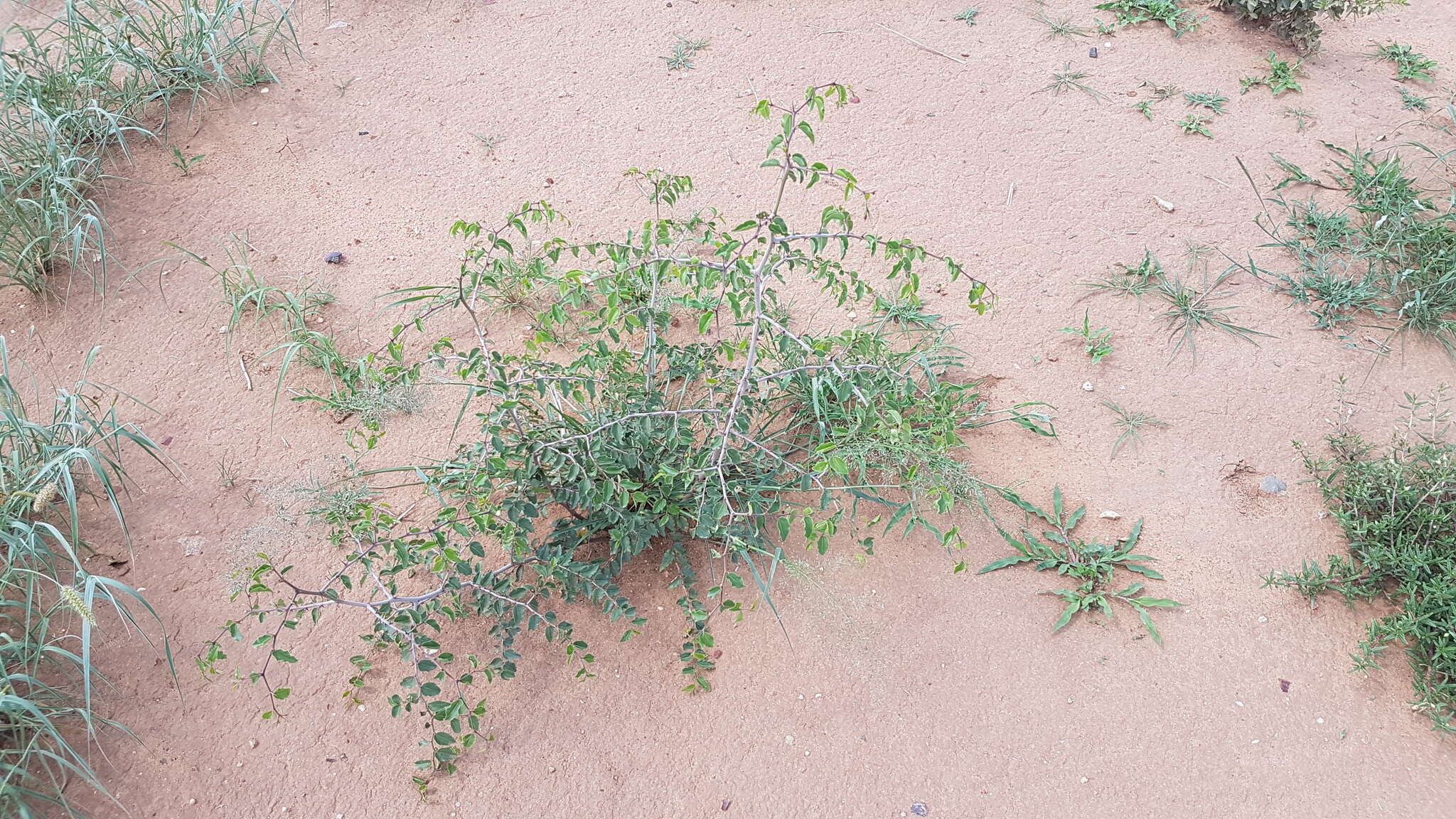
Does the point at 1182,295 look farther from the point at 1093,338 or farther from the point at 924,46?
the point at 924,46

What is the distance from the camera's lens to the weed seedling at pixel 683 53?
4.02 m

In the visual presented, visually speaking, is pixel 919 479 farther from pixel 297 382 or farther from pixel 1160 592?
pixel 297 382

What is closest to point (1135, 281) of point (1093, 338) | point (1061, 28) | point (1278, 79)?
point (1093, 338)

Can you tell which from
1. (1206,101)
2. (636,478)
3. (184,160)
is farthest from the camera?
(1206,101)

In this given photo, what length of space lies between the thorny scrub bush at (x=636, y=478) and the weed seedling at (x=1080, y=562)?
17 cm

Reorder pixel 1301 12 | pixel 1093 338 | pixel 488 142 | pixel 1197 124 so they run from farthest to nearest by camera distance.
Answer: pixel 1301 12 < pixel 1197 124 < pixel 488 142 < pixel 1093 338

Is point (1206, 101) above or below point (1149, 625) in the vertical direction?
above

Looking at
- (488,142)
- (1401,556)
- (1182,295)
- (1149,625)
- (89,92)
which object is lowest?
(1149,625)

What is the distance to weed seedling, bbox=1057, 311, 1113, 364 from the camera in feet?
9.67

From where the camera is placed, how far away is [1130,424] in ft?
9.09

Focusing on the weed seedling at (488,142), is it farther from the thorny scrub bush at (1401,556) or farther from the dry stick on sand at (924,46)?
the thorny scrub bush at (1401,556)

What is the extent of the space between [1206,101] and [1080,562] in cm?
247

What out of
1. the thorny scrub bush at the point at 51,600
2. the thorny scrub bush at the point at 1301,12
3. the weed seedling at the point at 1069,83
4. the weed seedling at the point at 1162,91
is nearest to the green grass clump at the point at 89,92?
the thorny scrub bush at the point at 51,600

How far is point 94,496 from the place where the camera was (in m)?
2.53
